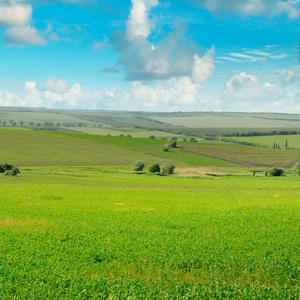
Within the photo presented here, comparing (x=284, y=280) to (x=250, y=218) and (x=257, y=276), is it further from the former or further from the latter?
(x=250, y=218)

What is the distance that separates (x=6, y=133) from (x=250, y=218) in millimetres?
126644

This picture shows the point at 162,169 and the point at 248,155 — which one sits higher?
the point at 248,155

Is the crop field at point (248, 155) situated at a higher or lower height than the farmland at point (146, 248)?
lower

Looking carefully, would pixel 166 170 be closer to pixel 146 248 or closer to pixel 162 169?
pixel 162 169

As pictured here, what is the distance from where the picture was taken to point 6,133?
133375 millimetres

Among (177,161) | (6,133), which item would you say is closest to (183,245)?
(177,161)

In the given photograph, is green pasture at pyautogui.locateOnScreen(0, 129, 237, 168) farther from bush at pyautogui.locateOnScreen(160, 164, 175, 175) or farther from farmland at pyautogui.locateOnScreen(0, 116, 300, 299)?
farmland at pyautogui.locateOnScreen(0, 116, 300, 299)

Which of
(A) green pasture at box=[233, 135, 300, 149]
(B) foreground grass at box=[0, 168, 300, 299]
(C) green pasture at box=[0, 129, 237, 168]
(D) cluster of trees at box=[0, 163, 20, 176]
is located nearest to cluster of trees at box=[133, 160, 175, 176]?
(C) green pasture at box=[0, 129, 237, 168]

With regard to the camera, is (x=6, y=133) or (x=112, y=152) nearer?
(x=112, y=152)

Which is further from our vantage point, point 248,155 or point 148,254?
point 248,155

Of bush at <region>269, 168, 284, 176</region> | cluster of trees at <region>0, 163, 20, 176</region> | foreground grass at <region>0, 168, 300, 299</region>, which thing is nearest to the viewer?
foreground grass at <region>0, 168, 300, 299</region>

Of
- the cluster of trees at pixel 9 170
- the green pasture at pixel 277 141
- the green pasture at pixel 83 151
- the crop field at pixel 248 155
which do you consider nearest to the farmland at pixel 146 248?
the cluster of trees at pixel 9 170

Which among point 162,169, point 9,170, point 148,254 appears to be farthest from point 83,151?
point 148,254

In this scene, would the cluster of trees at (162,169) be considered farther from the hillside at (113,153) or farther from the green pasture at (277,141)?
the green pasture at (277,141)
